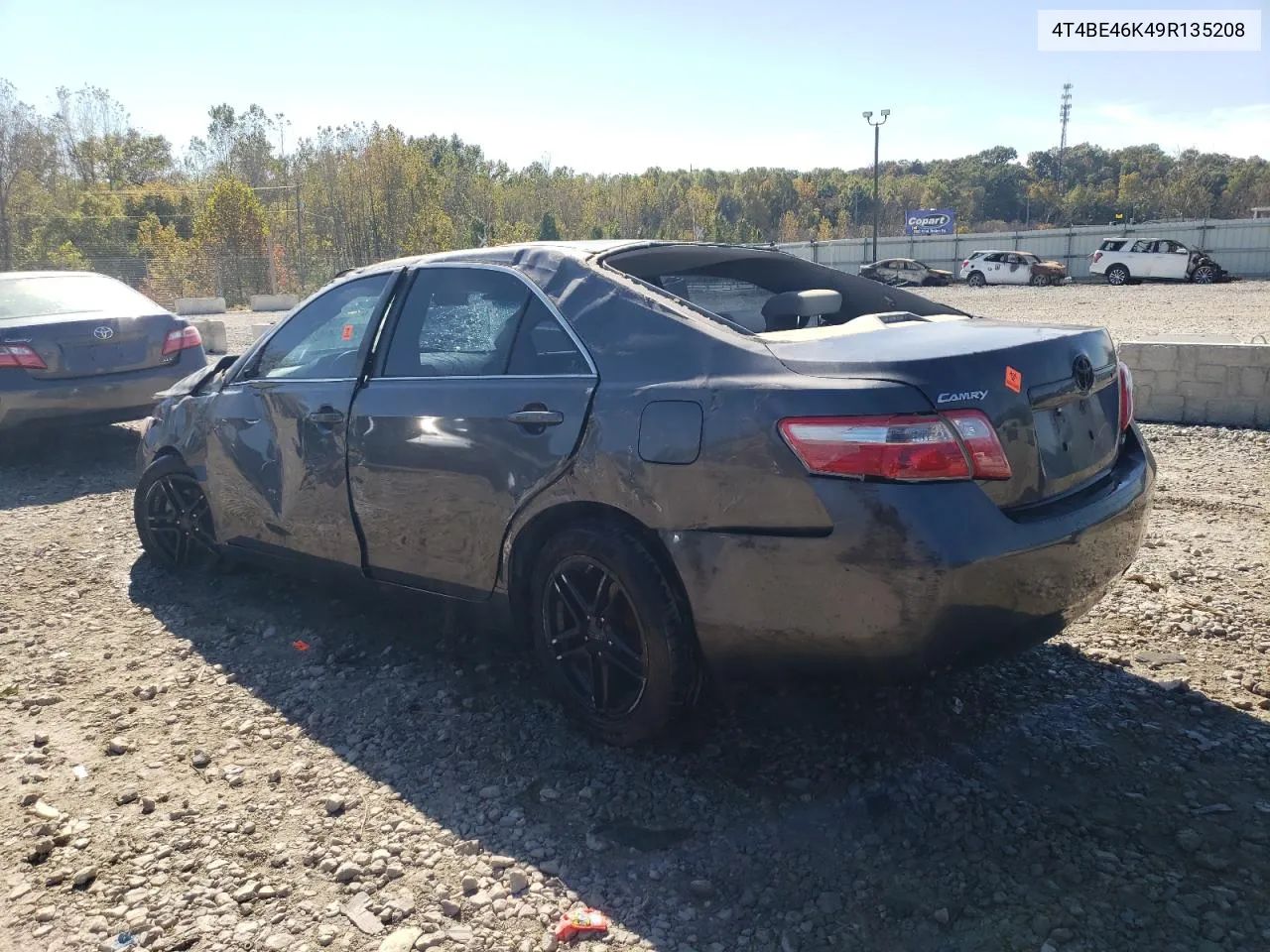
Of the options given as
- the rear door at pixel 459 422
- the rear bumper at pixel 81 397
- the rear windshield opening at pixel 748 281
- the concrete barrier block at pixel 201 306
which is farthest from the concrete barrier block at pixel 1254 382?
the concrete barrier block at pixel 201 306

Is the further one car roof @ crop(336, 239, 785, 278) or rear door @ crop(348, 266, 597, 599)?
car roof @ crop(336, 239, 785, 278)

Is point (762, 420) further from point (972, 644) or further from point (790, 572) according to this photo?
point (972, 644)

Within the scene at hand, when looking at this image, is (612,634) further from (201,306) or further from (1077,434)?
(201,306)

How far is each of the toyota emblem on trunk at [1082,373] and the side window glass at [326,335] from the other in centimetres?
254

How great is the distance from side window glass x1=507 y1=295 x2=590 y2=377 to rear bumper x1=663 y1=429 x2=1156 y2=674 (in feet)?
2.41

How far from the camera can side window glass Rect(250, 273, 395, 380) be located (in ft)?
13.1

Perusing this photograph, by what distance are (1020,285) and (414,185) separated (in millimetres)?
30663

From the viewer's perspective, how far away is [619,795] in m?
2.93

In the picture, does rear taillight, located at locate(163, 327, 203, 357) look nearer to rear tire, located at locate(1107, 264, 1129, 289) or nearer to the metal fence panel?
the metal fence panel

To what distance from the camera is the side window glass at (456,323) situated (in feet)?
11.3

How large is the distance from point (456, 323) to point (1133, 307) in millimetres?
24464

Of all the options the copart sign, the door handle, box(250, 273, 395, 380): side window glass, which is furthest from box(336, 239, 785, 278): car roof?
the copart sign

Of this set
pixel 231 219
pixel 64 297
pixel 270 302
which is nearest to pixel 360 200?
pixel 231 219

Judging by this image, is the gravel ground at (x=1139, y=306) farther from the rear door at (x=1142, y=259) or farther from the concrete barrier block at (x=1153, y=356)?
the concrete barrier block at (x=1153, y=356)
